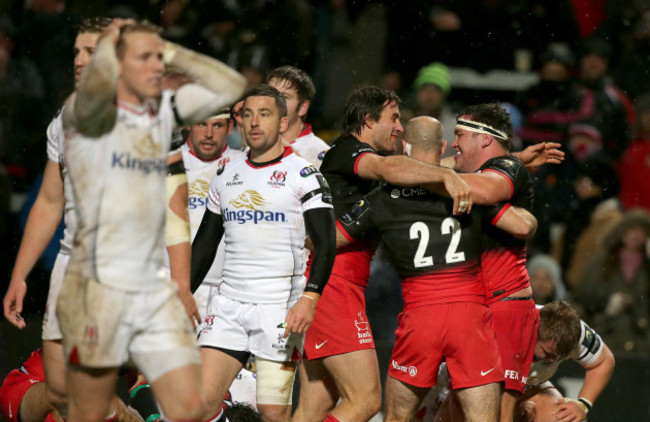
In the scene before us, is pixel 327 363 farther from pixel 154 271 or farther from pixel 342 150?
pixel 154 271

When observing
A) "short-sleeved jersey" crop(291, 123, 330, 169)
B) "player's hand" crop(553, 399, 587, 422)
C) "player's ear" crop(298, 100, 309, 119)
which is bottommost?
"player's hand" crop(553, 399, 587, 422)

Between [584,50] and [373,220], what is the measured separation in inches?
217

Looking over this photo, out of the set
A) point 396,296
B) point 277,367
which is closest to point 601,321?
point 396,296

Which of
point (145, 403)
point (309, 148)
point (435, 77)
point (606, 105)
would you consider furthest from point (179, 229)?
point (606, 105)

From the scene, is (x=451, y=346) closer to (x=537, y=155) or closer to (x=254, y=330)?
(x=254, y=330)

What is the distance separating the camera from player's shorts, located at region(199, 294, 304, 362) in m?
5.48

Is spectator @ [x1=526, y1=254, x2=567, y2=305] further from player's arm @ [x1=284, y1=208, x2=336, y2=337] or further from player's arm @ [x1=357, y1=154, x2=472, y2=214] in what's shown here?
player's arm @ [x1=284, y1=208, x2=336, y2=337]

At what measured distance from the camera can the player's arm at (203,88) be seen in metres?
4.32

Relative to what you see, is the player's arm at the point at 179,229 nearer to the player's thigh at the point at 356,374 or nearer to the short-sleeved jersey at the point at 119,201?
the short-sleeved jersey at the point at 119,201

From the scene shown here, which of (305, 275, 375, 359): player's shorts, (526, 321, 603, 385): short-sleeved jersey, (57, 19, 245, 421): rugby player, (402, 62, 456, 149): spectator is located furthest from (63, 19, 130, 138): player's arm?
(402, 62, 456, 149): spectator

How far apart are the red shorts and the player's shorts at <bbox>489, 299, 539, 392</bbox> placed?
2.72 metres

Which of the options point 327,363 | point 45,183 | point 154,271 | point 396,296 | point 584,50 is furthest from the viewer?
point 584,50

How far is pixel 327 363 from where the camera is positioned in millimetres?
5922

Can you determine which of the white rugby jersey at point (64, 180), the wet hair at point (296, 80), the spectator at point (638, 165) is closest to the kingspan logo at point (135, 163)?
the white rugby jersey at point (64, 180)
